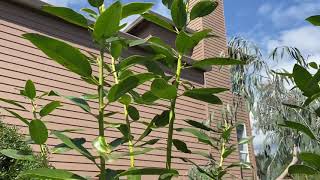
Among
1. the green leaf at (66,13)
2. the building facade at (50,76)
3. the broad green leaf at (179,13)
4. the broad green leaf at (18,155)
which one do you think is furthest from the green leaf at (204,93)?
the building facade at (50,76)

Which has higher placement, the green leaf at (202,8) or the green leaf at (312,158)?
the green leaf at (202,8)

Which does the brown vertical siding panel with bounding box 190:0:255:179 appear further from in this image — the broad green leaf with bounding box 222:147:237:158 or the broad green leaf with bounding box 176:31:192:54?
the broad green leaf with bounding box 176:31:192:54

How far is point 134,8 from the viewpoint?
106cm

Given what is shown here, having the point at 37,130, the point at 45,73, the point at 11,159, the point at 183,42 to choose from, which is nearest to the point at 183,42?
the point at 183,42

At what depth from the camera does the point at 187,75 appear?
11.3 meters

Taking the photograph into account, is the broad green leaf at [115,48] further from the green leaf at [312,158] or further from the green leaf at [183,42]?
the green leaf at [312,158]

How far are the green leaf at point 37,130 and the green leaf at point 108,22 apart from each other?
29 centimetres

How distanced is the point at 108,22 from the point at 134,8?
6.7 inches

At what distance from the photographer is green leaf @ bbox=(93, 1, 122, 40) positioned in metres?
0.89

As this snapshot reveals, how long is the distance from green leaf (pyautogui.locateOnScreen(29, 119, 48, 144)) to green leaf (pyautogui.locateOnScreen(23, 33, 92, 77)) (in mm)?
209

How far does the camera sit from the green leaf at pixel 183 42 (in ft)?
3.36

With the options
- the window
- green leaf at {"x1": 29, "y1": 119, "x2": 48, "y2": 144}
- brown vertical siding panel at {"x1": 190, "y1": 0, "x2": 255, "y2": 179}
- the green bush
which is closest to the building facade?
the green bush

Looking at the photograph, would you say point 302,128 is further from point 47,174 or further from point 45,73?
point 45,73

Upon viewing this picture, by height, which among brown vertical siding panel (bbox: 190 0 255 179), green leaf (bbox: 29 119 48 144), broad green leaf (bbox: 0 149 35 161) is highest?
brown vertical siding panel (bbox: 190 0 255 179)
